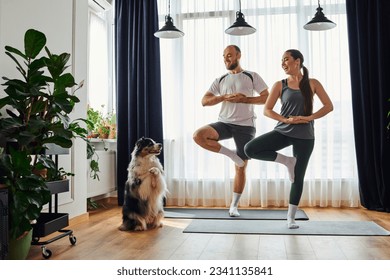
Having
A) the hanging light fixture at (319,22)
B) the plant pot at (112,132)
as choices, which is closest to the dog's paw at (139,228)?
the plant pot at (112,132)

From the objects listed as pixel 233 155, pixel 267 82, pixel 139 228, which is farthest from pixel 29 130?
pixel 267 82

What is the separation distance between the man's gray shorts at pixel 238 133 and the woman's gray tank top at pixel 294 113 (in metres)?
0.61

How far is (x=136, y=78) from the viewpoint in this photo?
5.10m

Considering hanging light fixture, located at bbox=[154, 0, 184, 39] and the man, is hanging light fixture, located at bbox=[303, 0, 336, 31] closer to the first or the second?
Result: the man

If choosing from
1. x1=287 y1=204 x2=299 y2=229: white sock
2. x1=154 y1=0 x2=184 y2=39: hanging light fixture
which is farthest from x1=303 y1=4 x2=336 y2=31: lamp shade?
x1=287 y1=204 x2=299 y2=229: white sock

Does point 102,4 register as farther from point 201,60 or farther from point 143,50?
point 201,60

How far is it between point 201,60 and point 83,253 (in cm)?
301

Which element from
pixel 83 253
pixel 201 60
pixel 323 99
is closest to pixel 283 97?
pixel 323 99

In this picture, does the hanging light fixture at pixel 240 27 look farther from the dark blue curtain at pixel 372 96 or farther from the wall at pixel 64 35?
the wall at pixel 64 35

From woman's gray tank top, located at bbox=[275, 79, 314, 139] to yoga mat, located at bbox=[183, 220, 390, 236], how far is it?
790 millimetres

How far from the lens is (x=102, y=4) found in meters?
5.16

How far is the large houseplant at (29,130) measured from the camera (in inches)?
90.6

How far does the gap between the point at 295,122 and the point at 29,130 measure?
2.14 m

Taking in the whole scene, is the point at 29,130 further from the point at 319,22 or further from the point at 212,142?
A: the point at 319,22
